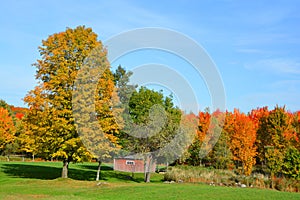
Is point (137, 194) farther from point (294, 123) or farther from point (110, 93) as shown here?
point (294, 123)

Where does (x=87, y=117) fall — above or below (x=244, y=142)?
above

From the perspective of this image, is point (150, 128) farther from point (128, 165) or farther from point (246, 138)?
point (128, 165)

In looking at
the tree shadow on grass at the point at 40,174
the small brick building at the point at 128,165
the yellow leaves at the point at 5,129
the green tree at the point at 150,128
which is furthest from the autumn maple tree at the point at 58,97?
the yellow leaves at the point at 5,129

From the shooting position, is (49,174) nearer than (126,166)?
Yes

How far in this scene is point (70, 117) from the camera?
95.2 ft

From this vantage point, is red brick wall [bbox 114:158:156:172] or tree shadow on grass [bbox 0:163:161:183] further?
red brick wall [bbox 114:158:156:172]

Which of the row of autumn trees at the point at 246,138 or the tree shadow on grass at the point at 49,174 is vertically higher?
the row of autumn trees at the point at 246,138

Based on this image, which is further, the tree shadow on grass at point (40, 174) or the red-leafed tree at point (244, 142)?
the red-leafed tree at point (244, 142)

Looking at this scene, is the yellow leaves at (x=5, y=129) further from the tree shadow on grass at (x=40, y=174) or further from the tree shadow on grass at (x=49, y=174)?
the tree shadow on grass at (x=40, y=174)

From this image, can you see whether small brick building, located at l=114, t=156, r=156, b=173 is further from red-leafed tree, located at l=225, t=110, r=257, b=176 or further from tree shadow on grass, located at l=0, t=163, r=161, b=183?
red-leafed tree, located at l=225, t=110, r=257, b=176

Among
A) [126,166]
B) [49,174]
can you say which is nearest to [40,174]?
[49,174]

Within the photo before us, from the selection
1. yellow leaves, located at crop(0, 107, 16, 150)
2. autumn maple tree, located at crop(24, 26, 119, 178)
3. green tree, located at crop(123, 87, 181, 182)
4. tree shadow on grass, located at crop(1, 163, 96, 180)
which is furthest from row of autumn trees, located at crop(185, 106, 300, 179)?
yellow leaves, located at crop(0, 107, 16, 150)

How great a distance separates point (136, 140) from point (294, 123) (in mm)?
22125

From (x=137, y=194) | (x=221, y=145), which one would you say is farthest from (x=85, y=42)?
(x=221, y=145)
